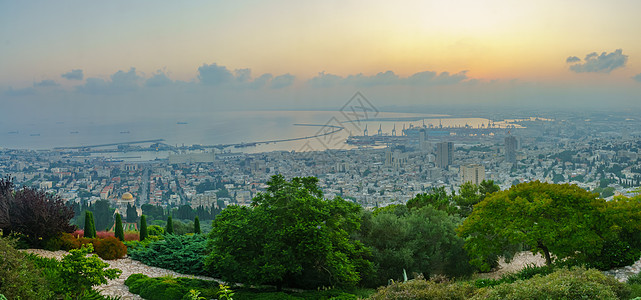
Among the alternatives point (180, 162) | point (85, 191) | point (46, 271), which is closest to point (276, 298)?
point (46, 271)

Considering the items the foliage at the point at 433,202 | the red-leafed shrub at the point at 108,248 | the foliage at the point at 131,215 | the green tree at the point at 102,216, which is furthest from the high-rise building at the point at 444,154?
the red-leafed shrub at the point at 108,248

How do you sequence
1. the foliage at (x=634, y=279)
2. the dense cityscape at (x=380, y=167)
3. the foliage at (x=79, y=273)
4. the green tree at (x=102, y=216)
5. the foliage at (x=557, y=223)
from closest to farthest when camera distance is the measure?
the foliage at (x=79, y=273) → the foliage at (x=634, y=279) → the foliage at (x=557, y=223) → the green tree at (x=102, y=216) → the dense cityscape at (x=380, y=167)

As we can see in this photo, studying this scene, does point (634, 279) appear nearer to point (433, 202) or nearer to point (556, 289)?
point (556, 289)

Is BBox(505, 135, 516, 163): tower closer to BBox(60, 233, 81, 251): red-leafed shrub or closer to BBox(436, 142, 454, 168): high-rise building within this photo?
BBox(436, 142, 454, 168): high-rise building

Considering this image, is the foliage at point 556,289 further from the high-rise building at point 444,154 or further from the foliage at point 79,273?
the high-rise building at point 444,154

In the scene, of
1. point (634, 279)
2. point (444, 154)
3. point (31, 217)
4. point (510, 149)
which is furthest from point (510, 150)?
point (31, 217)

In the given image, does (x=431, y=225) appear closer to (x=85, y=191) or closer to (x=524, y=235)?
(x=524, y=235)
